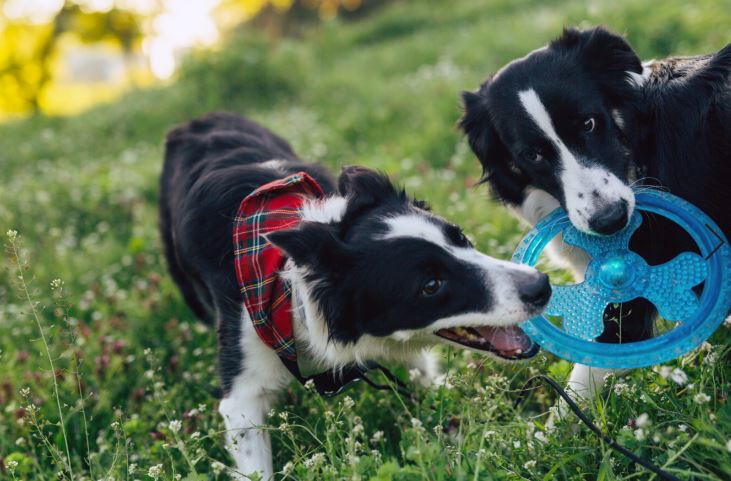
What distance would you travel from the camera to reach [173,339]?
4438 millimetres

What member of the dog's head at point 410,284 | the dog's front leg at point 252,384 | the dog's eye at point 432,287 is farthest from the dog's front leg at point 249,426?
the dog's eye at point 432,287

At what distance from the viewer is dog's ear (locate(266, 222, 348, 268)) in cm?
245

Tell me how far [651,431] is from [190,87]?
10.8m

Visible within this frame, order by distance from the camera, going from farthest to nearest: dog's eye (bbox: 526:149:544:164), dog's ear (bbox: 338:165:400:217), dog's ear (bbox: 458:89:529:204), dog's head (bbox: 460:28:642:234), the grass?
dog's ear (bbox: 458:89:529:204), dog's eye (bbox: 526:149:544:164), dog's ear (bbox: 338:165:400:217), dog's head (bbox: 460:28:642:234), the grass

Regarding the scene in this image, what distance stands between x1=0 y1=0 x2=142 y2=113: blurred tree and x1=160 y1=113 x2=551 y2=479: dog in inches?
1096

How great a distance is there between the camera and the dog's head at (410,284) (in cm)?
252

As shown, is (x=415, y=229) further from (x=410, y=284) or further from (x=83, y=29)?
(x=83, y=29)

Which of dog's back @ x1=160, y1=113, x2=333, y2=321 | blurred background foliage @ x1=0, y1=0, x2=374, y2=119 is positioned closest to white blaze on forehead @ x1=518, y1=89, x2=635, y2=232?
dog's back @ x1=160, y1=113, x2=333, y2=321

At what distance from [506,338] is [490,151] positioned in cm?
106

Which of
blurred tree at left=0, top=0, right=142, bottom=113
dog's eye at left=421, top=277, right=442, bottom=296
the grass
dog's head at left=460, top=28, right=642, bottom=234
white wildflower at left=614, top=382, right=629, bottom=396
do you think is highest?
dog's head at left=460, top=28, right=642, bottom=234

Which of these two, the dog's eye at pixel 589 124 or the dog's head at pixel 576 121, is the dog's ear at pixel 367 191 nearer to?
the dog's head at pixel 576 121

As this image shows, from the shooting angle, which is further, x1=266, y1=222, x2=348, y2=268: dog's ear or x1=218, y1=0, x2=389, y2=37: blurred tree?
x1=218, y1=0, x2=389, y2=37: blurred tree

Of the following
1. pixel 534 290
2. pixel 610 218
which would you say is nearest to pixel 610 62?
pixel 610 218

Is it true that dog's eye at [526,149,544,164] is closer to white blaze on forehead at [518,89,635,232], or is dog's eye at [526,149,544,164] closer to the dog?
white blaze on forehead at [518,89,635,232]
